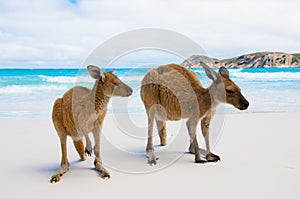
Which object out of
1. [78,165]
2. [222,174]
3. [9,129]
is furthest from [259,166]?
[9,129]

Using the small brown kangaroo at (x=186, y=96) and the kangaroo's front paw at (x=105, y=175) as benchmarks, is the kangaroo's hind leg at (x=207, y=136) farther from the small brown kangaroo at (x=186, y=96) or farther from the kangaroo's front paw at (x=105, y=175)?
the kangaroo's front paw at (x=105, y=175)

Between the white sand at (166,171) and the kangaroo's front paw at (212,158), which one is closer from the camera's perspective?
the white sand at (166,171)

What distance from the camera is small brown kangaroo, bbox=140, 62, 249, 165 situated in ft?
7.88

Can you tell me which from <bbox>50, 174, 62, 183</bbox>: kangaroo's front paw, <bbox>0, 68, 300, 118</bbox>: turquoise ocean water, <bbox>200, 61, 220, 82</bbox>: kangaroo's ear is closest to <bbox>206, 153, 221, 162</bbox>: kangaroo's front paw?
<bbox>200, 61, 220, 82</bbox>: kangaroo's ear

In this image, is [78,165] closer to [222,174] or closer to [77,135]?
[77,135]

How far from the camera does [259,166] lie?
2.37m

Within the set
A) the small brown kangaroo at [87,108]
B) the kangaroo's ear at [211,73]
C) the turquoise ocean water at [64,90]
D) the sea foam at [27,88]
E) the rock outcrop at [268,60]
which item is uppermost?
the kangaroo's ear at [211,73]

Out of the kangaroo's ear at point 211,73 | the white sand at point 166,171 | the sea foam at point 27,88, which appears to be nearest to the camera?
the white sand at point 166,171

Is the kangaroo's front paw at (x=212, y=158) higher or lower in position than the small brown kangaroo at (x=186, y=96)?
lower

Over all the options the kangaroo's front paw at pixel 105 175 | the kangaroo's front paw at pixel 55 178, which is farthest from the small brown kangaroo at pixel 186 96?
the kangaroo's front paw at pixel 55 178

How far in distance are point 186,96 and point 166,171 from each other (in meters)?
0.66

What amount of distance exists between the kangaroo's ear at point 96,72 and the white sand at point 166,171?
732 mm

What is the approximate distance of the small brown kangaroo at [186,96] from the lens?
2400 millimetres

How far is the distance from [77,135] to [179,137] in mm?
1356
